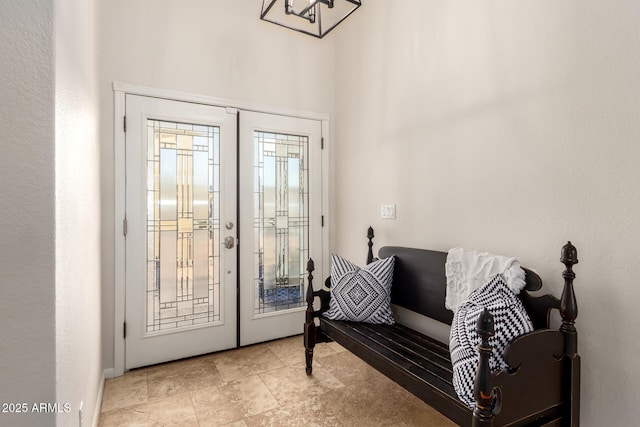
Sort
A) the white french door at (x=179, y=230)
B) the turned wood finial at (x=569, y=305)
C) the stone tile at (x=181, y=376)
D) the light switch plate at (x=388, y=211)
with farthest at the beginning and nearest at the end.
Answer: the light switch plate at (x=388, y=211), the white french door at (x=179, y=230), the stone tile at (x=181, y=376), the turned wood finial at (x=569, y=305)

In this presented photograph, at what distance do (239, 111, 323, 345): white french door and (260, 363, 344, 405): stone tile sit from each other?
2.09ft

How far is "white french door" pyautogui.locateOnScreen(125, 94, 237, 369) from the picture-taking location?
101 inches

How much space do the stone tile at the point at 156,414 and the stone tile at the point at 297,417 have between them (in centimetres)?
38

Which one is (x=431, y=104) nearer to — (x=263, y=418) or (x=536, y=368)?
(x=536, y=368)

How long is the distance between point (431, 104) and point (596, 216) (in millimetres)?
1254

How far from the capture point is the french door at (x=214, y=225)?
258 cm

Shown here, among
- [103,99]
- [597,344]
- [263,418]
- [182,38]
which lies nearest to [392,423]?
[263,418]

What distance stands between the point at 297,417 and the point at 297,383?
1.26 ft

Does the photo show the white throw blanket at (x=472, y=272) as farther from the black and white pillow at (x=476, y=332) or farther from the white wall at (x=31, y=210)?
the white wall at (x=31, y=210)

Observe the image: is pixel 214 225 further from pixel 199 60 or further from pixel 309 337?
pixel 199 60

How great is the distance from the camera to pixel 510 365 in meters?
1.29

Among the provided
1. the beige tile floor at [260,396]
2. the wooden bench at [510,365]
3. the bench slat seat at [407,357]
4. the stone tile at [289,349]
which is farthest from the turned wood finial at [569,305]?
the stone tile at [289,349]

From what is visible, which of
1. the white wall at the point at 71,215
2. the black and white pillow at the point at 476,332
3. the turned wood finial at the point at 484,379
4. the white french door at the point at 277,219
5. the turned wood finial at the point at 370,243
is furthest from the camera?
the white french door at the point at 277,219

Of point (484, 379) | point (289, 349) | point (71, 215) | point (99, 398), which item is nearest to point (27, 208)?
point (71, 215)
